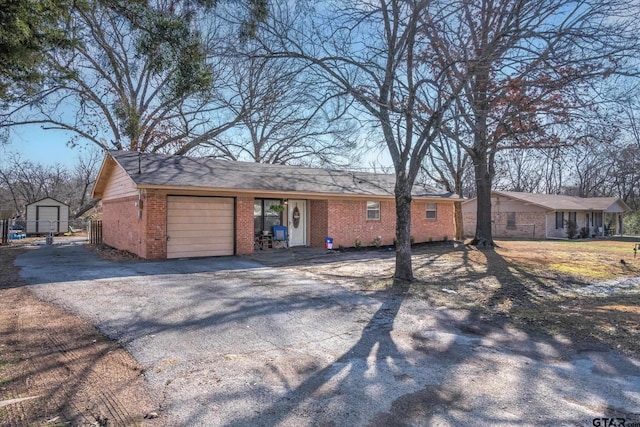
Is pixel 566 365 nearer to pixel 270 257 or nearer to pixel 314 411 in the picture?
pixel 314 411

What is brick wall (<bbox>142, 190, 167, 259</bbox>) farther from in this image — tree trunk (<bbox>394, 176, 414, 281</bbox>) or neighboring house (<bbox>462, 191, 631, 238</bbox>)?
neighboring house (<bbox>462, 191, 631, 238</bbox>)

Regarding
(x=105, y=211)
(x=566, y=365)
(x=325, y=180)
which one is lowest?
(x=566, y=365)

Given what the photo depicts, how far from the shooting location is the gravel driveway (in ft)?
10.1

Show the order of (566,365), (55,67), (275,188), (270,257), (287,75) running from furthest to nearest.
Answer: (275,188), (270,257), (287,75), (55,67), (566,365)

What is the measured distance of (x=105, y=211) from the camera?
1755 cm

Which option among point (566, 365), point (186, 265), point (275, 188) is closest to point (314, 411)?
point (566, 365)

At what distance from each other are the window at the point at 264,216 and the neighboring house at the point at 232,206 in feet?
0.13

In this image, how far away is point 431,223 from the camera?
19.3 m

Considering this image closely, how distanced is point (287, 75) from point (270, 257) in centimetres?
634

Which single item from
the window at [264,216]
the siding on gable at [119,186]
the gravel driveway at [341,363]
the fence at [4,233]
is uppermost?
the siding on gable at [119,186]

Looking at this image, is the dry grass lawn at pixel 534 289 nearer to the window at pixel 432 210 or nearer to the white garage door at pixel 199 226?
the white garage door at pixel 199 226

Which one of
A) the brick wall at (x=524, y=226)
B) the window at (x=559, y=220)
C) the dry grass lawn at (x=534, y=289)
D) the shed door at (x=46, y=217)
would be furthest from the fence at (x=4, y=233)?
the window at (x=559, y=220)

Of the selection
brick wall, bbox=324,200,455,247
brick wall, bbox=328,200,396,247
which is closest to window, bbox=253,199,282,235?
brick wall, bbox=324,200,455,247

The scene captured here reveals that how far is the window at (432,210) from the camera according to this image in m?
19.2
